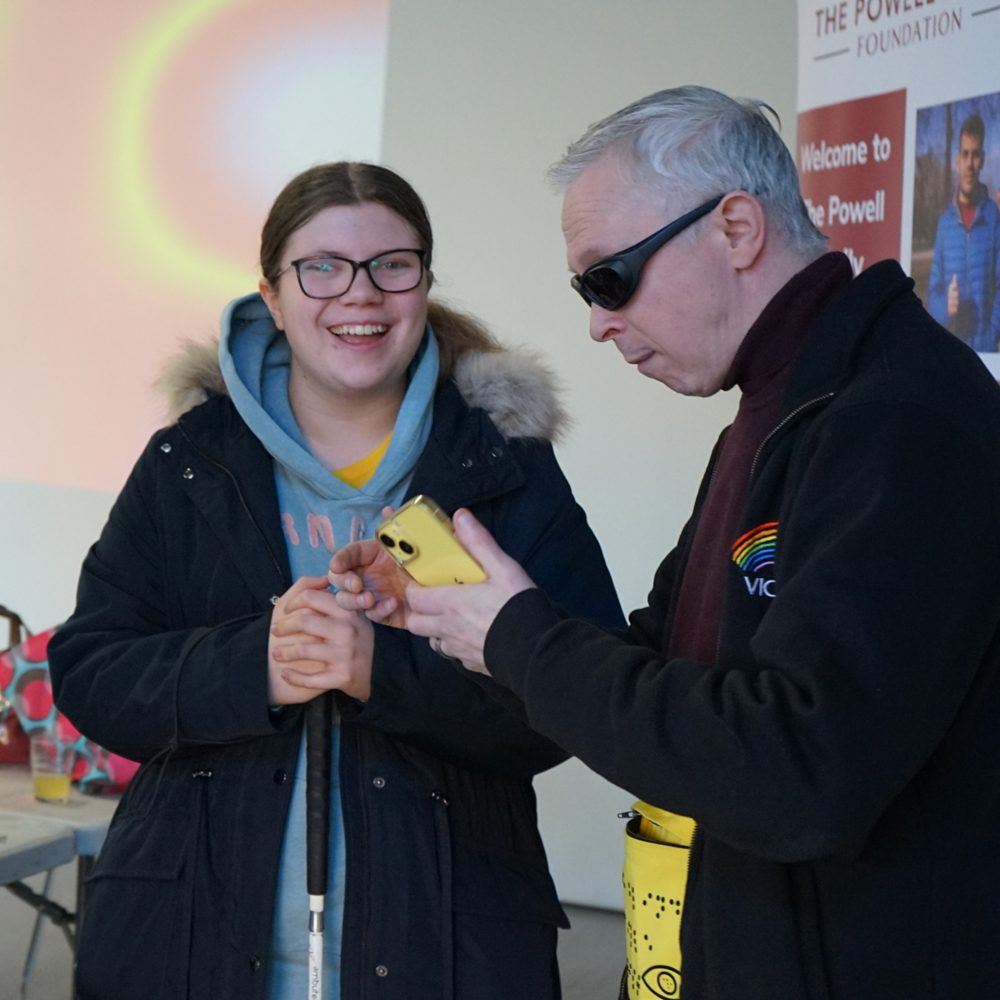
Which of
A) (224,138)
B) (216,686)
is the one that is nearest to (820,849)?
(216,686)

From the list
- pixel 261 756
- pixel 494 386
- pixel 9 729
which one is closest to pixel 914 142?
pixel 494 386

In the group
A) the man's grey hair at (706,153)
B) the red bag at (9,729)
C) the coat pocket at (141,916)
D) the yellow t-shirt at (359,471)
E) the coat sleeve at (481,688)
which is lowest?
the coat pocket at (141,916)

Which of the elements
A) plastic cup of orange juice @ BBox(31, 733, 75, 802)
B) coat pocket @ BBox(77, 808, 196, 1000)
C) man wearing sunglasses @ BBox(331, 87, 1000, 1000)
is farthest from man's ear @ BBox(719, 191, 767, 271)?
plastic cup of orange juice @ BBox(31, 733, 75, 802)

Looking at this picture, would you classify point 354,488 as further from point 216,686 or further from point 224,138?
point 224,138

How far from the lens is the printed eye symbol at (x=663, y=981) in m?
1.34

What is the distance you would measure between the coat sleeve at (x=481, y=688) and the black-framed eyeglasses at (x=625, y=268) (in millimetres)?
569

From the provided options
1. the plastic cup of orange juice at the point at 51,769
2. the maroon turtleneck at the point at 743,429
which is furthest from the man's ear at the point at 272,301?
the plastic cup of orange juice at the point at 51,769

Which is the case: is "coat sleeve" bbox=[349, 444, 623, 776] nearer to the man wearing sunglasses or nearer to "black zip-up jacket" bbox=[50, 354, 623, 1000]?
"black zip-up jacket" bbox=[50, 354, 623, 1000]

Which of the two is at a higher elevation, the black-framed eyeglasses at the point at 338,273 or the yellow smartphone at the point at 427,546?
the black-framed eyeglasses at the point at 338,273

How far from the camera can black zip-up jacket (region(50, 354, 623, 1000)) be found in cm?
172

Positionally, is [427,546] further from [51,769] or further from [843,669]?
[51,769]

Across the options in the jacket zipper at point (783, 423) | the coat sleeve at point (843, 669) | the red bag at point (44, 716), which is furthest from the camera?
the red bag at point (44, 716)

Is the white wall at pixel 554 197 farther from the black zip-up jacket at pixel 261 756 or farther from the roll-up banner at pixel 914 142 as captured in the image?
the black zip-up jacket at pixel 261 756

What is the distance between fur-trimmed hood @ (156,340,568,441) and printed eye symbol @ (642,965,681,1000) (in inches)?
31.3
